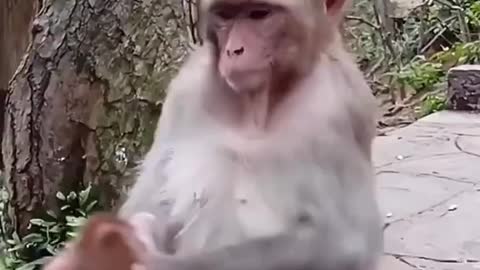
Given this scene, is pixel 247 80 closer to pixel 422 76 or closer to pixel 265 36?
pixel 265 36

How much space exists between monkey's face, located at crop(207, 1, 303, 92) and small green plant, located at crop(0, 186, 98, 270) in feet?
6.96

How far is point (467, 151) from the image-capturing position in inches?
233

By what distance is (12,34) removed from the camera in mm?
5863

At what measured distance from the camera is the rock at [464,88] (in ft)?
22.0

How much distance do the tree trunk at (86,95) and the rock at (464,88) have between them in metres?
2.78

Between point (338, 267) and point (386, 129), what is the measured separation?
14.8 feet

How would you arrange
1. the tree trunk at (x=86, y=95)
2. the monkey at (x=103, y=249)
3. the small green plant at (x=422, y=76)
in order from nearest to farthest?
the monkey at (x=103, y=249) < the tree trunk at (x=86, y=95) < the small green plant at (x=422, y=76)

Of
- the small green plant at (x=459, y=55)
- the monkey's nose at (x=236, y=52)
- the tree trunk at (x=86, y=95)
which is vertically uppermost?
the monkey's nose at (x=236, y=52)

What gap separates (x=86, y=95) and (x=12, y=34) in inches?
66.7

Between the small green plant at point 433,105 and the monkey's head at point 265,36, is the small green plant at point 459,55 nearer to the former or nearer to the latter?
the small green plant at point 433,105

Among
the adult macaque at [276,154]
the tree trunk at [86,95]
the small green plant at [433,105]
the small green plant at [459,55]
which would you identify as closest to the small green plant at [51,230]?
the tree trunk at [86,95]

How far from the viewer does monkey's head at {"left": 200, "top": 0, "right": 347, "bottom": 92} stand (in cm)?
231

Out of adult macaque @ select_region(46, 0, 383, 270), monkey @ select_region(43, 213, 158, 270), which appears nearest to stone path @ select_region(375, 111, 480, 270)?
adult macaque @ select_region(46, 0, 383, 270)

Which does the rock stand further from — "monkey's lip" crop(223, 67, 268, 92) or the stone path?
"monkey's lip" crop(223, 67, 268, 92)
